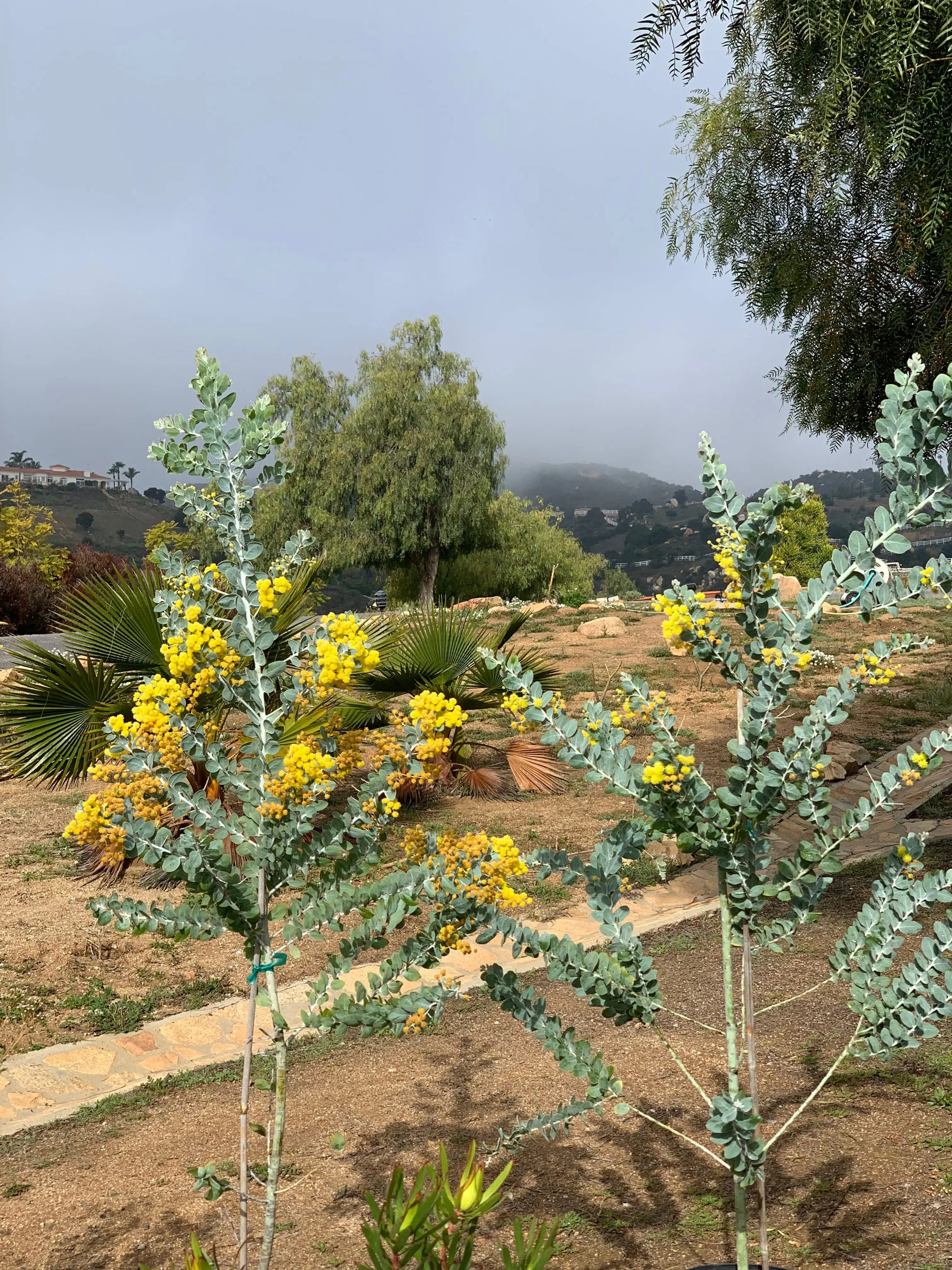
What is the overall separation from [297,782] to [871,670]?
1.30 metres

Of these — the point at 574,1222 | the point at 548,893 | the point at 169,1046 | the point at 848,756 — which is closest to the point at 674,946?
the point at 548,893

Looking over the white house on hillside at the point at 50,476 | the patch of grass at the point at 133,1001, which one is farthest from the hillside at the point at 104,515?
the patch of grass at the point at 133,1001

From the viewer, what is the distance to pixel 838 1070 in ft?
13.0

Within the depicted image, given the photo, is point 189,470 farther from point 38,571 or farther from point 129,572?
point 38,571

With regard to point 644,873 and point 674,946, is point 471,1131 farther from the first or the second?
point 644,873

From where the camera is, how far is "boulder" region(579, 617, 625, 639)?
17203 mm

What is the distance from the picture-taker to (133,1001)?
5.52 m

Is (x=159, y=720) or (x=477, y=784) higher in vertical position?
(x=159, y=720)

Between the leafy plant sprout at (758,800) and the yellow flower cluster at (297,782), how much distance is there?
0.47 meters

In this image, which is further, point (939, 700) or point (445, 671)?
point (939, 700)

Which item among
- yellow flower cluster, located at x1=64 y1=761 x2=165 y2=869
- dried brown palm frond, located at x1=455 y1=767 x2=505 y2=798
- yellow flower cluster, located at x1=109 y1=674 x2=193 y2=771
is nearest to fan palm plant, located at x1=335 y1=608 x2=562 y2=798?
dried brown palm frond, located at x1=455 y1=767 x2=505 y2=798

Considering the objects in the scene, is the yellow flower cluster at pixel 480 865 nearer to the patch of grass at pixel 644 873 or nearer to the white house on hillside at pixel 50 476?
the patch of grass at pixel 644 873

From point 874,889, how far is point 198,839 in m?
1.58

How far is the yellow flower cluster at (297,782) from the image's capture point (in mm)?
2215
